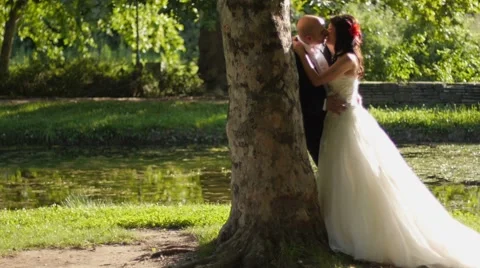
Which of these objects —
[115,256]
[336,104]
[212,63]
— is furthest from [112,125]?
[336,104]

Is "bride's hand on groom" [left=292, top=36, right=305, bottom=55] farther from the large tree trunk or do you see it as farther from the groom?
the large tree trunk

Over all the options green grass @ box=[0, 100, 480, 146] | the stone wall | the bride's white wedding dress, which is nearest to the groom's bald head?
the bride's white wedding dress

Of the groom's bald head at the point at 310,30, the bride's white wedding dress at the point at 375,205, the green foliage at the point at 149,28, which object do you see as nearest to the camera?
the bride's white wedding dress at the point at 375,205

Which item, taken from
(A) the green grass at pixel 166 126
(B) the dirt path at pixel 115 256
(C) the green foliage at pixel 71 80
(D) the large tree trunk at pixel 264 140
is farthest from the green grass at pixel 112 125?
(D) the large tree trunk at pixel 264 140

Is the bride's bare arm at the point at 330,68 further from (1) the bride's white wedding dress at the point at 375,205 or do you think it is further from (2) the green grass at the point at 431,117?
(2) the green grass at the point at 431,117

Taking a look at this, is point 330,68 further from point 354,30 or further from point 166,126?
point 166,126

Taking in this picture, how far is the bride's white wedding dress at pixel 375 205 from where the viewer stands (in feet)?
24.9

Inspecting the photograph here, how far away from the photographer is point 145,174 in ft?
53.6

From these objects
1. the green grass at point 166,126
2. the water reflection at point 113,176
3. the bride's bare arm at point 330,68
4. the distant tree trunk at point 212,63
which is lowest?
the water reflection at point 113,176

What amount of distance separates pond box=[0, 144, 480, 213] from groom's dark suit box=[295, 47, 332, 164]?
4.42 metres

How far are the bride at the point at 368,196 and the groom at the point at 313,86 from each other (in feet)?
0.28

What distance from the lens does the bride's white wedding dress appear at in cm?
760

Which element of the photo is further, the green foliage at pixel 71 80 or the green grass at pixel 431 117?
the green foliage at pixel 71 80

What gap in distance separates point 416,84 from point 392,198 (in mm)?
15197
